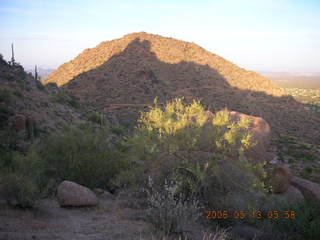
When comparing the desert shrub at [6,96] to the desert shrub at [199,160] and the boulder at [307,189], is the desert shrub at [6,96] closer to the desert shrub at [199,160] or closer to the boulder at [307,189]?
the desert shrub at [199,160]

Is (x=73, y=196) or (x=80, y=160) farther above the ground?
(x=80, y=160)

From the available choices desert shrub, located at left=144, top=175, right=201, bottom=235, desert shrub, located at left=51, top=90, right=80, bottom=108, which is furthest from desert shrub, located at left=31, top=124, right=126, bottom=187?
desert shrub, located at left=51, top=90, right=80, bottom=108

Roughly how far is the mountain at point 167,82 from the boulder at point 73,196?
56.0ft

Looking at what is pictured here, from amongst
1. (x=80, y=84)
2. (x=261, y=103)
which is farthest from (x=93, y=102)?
(x=261, y=103)

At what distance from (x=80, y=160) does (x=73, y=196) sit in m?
1.77

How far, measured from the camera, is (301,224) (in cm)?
556

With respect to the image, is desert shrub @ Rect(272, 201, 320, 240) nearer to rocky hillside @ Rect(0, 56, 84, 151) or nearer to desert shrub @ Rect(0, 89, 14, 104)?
rocky hillside @ Rect(0, 56, 84, 151)

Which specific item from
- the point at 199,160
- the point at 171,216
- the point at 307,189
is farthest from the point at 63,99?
the point at 171,216

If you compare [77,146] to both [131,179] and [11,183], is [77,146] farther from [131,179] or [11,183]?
[11,183]

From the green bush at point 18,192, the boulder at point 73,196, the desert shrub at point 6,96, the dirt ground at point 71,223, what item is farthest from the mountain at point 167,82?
the green bush at point 18,192

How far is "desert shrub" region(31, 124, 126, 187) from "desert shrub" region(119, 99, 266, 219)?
628 mm

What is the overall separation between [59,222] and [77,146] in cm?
333

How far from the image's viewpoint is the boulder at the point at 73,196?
20.1ft
